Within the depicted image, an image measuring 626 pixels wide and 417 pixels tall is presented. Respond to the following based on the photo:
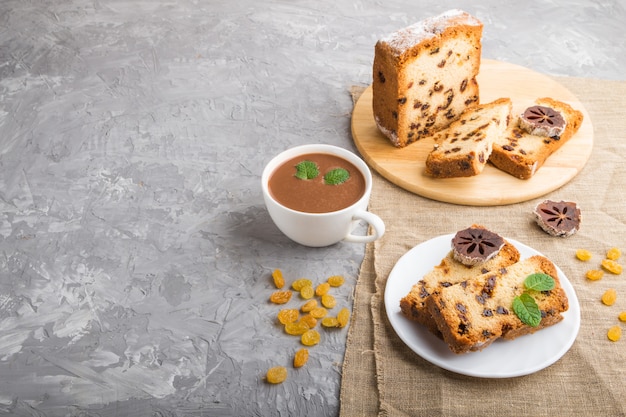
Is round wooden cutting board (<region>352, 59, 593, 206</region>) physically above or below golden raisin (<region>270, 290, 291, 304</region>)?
above

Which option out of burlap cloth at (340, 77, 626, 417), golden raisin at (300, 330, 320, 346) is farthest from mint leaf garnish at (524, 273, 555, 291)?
golden raisin at (300, 330, 320, 346)

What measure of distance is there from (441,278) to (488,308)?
0.24 metres

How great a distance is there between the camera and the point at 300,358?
2416mm

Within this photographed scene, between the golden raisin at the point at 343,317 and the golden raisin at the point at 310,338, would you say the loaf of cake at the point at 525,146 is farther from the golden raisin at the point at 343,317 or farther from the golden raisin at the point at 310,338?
the golden raisin at the point at 310,338

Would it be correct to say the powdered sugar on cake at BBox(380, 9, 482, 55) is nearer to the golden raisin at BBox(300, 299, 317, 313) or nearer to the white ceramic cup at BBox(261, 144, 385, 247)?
the white ceramic cup at BBox(261, 144, 385, 247)

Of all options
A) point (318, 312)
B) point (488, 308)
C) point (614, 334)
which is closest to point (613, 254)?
point (614, 334)

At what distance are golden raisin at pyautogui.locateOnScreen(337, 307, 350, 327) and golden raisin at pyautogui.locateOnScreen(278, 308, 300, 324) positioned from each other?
0.55ft

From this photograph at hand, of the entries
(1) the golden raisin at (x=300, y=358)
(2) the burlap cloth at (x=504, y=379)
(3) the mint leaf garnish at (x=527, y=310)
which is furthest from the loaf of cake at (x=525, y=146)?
(1) the golden raisin at (x=300, y=358)

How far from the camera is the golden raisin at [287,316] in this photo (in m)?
2.55

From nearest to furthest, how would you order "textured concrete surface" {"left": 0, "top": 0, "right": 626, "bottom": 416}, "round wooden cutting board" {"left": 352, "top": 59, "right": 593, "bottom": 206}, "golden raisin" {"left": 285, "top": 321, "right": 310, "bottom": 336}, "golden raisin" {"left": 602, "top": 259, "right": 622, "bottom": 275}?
"textured concrete surface" {"left": 0, "top": 0, "right": 626, "bottom": 416} → "golden raisin" {"left": 285, "top": 321, "right": 310, "bottom": 336} → "golden raisin" {"left": 602, "top": 259, "right": 622, "bottom": 275} → "round wooden cutting board" {"left": 352, "top": 59, "right": 593, "bottom": 206}

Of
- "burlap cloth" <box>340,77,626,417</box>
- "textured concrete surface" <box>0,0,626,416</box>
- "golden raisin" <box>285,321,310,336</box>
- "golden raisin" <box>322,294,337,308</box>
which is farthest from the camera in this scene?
"golden raisin" <box>322,294,337,308</box>

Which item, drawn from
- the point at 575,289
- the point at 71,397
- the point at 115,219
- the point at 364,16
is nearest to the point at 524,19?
the point at 364,16

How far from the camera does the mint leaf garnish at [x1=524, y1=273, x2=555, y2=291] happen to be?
2.42 metres

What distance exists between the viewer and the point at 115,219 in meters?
3.08
